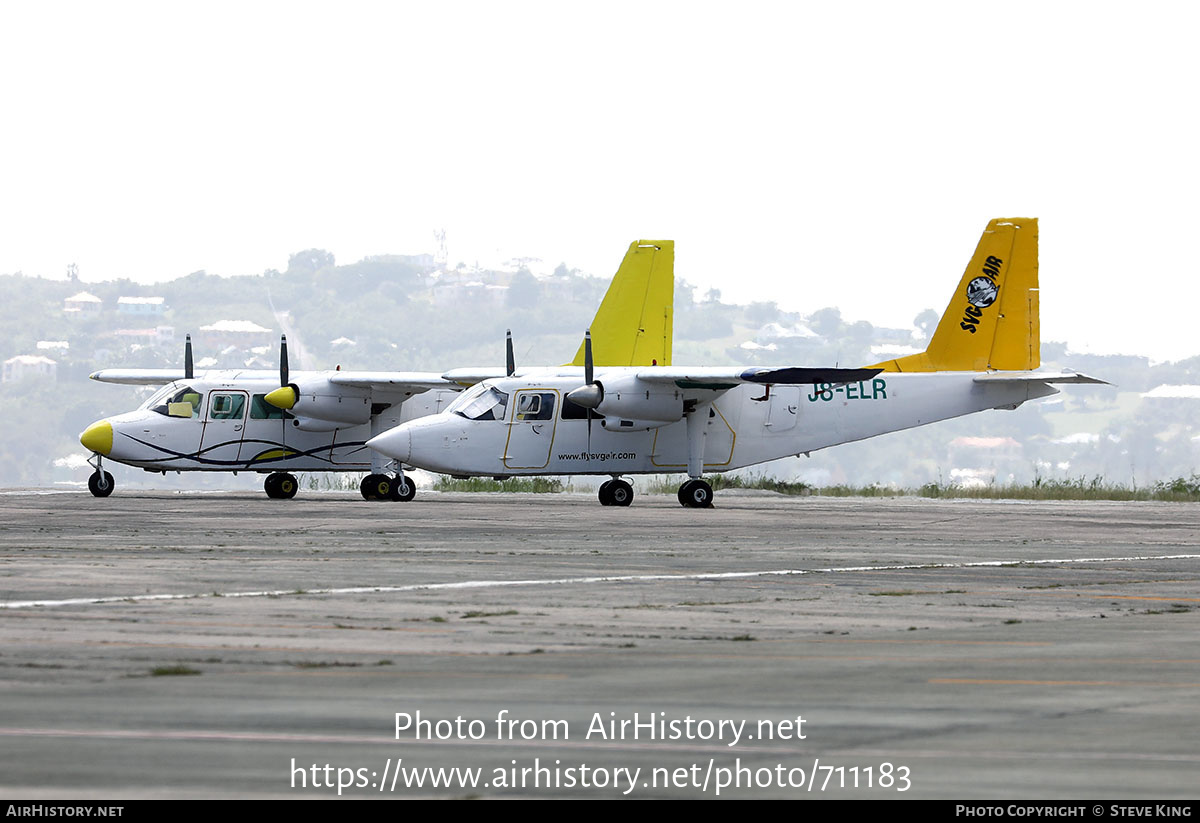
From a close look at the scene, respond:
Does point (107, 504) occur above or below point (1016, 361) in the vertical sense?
below

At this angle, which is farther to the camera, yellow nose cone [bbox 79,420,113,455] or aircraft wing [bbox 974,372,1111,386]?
yellow nose cone [bbox 79,420,113,455]

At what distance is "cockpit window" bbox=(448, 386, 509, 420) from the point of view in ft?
133

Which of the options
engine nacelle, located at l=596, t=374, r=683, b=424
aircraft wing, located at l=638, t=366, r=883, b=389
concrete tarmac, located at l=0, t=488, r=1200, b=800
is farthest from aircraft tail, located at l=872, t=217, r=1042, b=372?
concrete tarmac, located at l=0, t=488, r=1200, b=800

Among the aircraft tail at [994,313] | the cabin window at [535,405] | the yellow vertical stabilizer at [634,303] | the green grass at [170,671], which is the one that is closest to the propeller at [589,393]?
the cabin window at [535,405]

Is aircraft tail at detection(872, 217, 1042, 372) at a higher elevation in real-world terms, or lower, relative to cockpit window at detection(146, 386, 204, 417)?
higher

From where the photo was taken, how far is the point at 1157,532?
31.4 metres

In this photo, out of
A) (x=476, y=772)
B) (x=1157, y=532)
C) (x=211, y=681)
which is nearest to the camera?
(x=476, y=772)

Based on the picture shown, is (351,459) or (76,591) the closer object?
(76,591)

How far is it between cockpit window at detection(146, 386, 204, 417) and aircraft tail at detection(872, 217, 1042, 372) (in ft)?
54.4

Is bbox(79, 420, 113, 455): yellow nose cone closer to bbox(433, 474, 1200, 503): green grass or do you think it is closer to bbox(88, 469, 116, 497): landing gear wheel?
bbox(88, 469, 116, 497): landing gear wheel

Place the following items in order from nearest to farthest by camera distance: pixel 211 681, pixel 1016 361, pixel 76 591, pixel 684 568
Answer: pixel 211 681
pixel 76 591
pixel 684 568
pixel 1016 361

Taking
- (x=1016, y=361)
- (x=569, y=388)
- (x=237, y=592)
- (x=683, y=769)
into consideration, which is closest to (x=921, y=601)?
(x=237, y=592)
